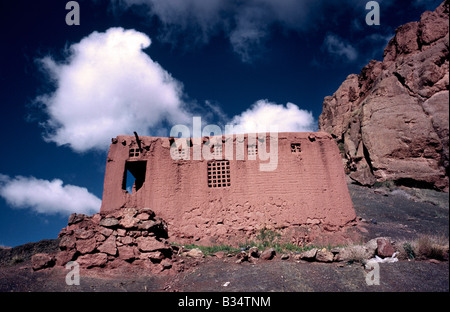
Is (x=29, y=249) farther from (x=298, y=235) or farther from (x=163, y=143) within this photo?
(x=298, y=235)

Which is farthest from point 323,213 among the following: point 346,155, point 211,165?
point 346,155

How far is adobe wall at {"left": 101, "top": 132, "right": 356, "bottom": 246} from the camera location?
8.75 metres

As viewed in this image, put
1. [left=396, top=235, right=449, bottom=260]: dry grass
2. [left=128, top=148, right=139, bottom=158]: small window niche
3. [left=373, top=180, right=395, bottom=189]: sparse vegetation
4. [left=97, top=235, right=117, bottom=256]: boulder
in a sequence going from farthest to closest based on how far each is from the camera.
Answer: [left=373, top=180, right=395, bottom=189]: sparse vegetation < [left=128, top=148, right=139, bottom=158]: small window niche < [left=97, top=235, right=117, bottom=256]: boulder < [left=396, top=235, right=449, bottom=260]: dry grass

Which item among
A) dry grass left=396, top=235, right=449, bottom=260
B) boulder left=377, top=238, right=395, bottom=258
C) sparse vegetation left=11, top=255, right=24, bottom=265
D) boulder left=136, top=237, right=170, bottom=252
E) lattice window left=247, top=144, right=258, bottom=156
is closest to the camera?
dry grass left=396, top=235, right=449, bottom=260

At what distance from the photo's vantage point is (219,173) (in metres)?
9.41

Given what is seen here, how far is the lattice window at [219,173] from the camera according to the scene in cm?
933

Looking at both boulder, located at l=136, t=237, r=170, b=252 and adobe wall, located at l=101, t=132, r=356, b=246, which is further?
adobe wall, located at l=101, t=132, r=356, b=246

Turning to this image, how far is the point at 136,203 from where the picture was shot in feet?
29.5

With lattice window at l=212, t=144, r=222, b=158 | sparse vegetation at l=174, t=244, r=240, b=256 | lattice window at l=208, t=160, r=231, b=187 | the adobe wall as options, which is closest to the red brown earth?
sparse vegetation at l=174, t=244, r=240, b=256

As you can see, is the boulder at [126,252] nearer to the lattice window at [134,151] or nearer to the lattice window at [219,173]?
the lattice window at [219,173]

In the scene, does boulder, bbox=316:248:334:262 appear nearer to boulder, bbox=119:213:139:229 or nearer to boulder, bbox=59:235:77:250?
boulder, bbox=119:213:139:229

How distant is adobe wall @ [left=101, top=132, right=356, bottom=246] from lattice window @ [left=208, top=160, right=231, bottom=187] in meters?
0.19

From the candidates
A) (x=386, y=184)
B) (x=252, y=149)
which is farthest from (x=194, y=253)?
(x=386, y=184)
